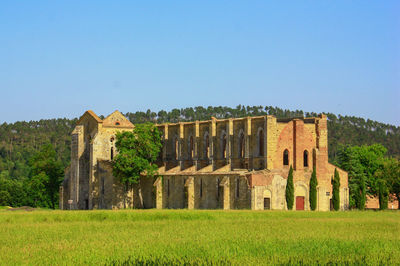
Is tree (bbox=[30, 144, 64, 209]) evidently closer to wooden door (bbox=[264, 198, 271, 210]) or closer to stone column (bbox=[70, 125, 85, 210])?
stone column (bbox=[70, 125, 85, 210])

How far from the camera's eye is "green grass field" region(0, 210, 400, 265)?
25625mm

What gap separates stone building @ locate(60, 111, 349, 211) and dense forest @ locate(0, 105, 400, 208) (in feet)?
183

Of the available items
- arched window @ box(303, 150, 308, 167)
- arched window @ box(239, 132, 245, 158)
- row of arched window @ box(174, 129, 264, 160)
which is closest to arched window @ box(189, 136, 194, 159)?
row of arched window @ box(174, 129, 264, 160)

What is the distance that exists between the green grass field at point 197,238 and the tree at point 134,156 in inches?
731

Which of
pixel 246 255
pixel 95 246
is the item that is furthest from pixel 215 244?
pixel 95 246

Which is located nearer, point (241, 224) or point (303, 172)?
point (241, 224)

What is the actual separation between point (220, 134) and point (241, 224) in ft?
89.5

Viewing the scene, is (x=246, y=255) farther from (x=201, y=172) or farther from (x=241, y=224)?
(x=201, y=172)

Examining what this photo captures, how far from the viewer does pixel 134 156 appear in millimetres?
66812

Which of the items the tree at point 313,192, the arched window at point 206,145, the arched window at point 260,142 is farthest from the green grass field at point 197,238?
the arched window at point 206,145

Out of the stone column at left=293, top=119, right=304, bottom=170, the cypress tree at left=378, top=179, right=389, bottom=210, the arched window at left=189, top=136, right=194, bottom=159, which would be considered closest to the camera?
the stone column at left=293, top=119, right=304, bottom=170

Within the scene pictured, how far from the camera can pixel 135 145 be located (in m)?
68.3

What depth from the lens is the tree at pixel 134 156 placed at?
66.3m

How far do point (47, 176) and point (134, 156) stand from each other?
18.6m
